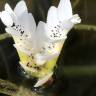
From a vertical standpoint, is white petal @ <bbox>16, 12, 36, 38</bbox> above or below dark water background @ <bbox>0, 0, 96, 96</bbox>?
above

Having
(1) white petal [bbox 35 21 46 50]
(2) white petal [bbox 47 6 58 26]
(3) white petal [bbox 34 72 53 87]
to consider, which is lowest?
(3) white petal [bbox 34 72 53 87]

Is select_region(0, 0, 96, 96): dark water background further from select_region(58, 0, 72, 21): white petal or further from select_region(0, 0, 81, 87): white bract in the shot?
select_region(58, 0, 72, 21): white petal

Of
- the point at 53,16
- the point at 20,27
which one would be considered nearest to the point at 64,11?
the point at 53,16

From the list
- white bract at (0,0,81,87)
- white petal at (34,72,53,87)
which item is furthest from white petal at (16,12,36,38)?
white petal at (34,72,53,87)

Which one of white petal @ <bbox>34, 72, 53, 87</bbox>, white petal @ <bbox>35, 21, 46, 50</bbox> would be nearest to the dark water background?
white petal @ <bbox>34, 72, 53, 87</bbox>

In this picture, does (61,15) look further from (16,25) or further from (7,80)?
(7,80)

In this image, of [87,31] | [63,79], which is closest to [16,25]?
[63,79]

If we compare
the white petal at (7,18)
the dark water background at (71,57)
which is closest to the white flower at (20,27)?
the white petal at (7,18)
